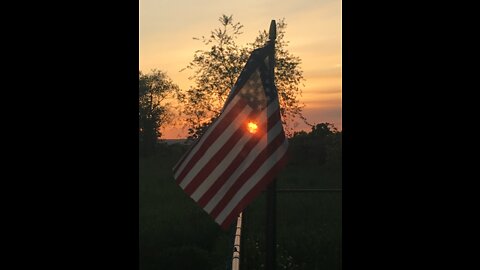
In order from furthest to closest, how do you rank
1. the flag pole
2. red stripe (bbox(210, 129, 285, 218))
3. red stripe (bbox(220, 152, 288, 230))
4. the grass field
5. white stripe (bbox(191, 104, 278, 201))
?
the grass field, white stripe (bbox(191, 104, 278, 201)), red stripe (bbox(210, 129, 285, 218)), red stripe (bbox(220, 152, 288, 230)), the flag pole

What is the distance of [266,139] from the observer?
17.2 feet

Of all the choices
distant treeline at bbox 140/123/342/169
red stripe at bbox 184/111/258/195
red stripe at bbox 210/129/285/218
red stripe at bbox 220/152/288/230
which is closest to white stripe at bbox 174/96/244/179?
red stripe at bbox 184/111/258/195

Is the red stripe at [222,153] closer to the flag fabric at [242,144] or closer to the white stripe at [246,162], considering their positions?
the flag fabric at [242,144]

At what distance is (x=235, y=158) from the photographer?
5387mm

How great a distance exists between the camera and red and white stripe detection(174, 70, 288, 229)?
5195 millimetres

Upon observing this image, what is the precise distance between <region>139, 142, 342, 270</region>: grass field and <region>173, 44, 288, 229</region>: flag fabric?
149 centimetres

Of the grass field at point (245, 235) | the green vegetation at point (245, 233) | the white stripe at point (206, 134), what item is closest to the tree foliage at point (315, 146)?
the green vegetation at point (245, 233)

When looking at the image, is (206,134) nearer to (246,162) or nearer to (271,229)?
(246,162)

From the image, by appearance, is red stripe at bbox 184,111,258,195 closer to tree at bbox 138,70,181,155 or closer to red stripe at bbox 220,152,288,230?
red stripe at bbox 220,152,288,230

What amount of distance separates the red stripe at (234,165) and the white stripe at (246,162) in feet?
0.09

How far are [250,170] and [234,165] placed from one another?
0.24 m
